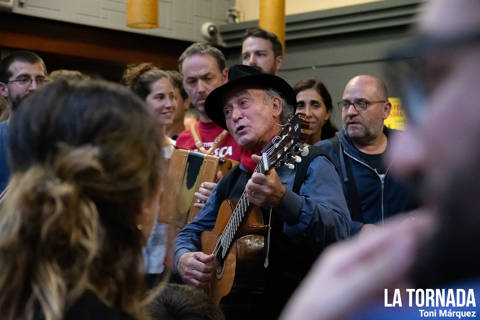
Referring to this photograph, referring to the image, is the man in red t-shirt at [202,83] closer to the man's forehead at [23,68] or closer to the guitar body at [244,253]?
the man's forehead at [23,68]

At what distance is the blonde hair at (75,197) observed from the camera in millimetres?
1027

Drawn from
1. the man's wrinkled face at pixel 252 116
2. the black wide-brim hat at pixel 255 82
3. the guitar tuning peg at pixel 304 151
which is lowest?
the guitar tuning peg at pixel 304 151

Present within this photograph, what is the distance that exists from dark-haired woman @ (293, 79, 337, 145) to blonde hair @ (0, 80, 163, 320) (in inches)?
119

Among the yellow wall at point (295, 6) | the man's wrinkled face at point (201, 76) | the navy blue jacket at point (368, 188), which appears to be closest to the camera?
the navy blue jacket at point (368, 188)

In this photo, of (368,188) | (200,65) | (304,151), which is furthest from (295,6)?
(304,151)

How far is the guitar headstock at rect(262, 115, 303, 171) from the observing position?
249 cm

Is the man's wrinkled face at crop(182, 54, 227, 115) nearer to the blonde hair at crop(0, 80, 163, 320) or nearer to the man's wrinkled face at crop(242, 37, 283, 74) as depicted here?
the man's wrinkled face at crop(242, 37, 283, 74)

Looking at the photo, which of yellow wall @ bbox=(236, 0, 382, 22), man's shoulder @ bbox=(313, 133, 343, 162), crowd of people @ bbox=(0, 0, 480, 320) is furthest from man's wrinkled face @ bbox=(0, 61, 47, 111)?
A: yellow wall @ bbox=(236, 0, 382, 22)

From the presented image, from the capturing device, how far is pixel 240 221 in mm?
2621

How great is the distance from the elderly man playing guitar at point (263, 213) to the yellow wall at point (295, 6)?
482 centimetres

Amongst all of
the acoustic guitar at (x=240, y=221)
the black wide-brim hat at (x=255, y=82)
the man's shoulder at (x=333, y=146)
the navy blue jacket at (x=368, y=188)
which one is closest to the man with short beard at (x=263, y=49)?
the man's shoulder at (x=333, y=146)

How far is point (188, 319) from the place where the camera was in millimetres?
1569

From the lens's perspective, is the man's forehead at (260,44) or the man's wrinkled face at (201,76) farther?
the man's forehead at (260,44)

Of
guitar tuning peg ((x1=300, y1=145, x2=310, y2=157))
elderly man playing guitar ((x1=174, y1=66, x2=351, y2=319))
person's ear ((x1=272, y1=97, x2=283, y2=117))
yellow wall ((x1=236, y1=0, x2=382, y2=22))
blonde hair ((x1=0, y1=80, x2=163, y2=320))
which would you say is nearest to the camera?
blonde hair ((x1=0, y1=80, x2=163, y2=320))
